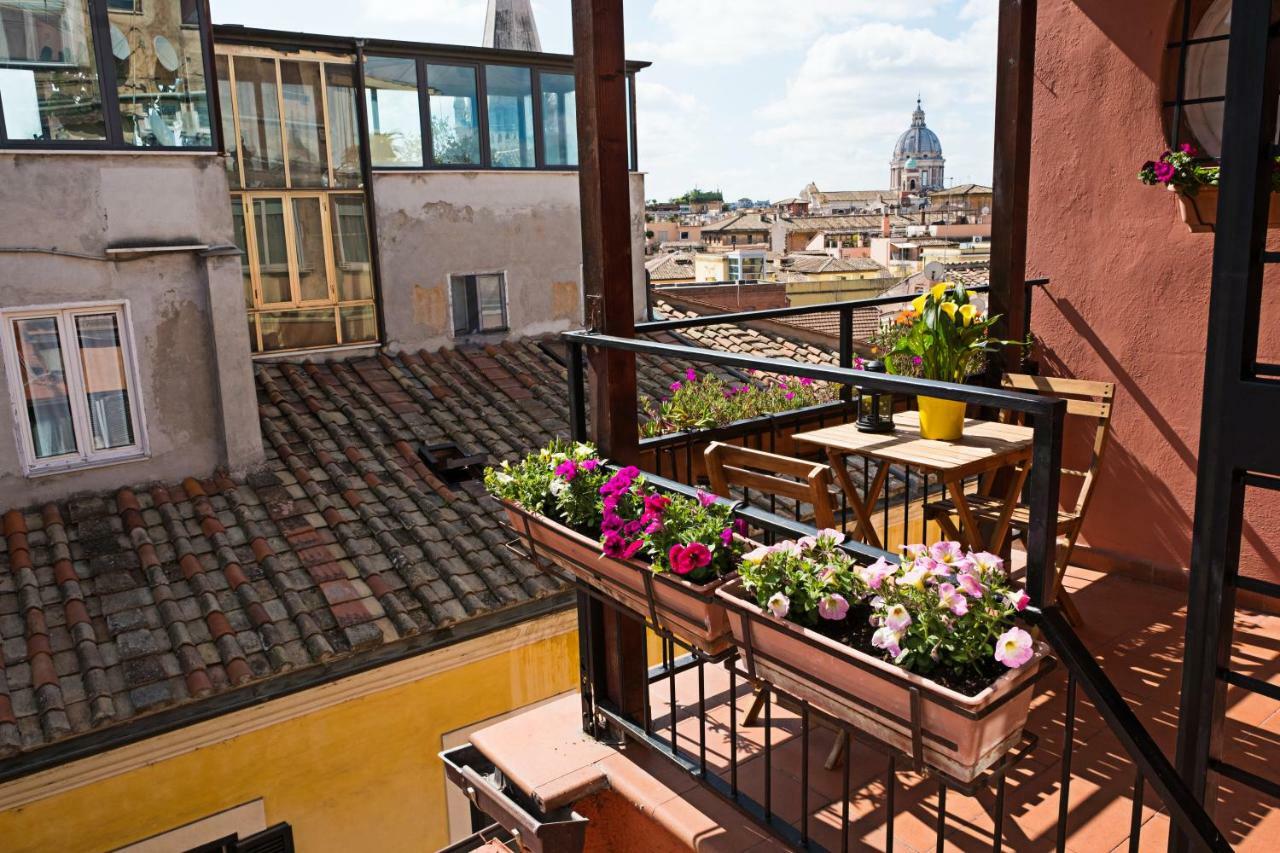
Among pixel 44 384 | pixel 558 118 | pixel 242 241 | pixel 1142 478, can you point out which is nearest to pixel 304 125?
pixel 242 241

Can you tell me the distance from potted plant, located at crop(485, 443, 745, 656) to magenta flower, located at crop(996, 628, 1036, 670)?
0.67 m

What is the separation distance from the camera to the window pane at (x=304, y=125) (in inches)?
416

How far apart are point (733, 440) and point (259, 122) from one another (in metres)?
8.50

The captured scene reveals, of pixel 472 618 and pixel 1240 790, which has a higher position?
pixel 1240 790

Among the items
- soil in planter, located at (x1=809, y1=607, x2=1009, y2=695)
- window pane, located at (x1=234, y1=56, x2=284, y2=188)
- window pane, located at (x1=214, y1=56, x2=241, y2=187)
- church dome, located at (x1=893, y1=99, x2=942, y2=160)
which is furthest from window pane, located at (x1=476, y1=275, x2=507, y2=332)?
church dome, located at (x1=893, y1=99, x2=942, y2=160)

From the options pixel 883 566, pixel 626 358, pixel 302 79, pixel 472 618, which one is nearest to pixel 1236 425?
pixel 883 566

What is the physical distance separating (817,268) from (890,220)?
20399 mm

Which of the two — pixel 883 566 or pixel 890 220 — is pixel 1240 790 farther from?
pixel 890 220

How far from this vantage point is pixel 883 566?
191 centimetres

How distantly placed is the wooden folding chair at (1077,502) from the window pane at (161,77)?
267 inches

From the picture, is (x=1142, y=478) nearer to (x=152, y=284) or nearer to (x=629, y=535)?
(x=629, y=535)

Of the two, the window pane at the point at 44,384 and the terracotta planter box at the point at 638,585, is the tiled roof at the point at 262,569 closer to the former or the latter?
the window pane at the point at 44,384

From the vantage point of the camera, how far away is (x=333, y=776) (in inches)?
263

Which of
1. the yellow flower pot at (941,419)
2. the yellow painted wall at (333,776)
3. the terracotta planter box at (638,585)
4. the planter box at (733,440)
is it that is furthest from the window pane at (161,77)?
the yellow flower pot at (941,419)
